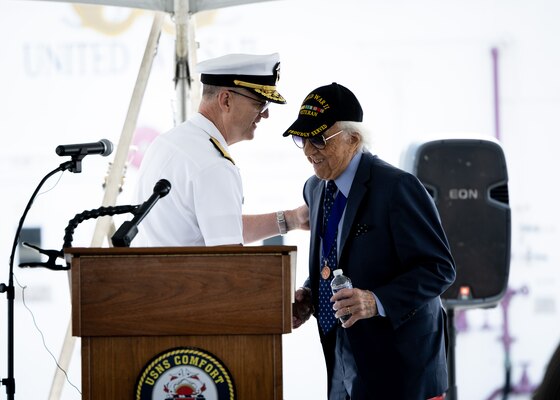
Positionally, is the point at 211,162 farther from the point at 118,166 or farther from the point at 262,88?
the point at 118,166

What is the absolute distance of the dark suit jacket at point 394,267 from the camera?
2.48m

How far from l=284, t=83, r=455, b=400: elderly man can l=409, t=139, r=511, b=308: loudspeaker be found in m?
1.56

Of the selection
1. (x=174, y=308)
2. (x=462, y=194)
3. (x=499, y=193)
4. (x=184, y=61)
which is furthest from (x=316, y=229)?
(x=499, y=193)

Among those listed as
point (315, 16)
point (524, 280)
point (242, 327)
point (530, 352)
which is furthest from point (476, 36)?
point (242, 327)

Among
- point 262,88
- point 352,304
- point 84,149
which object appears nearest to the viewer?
point 352,304

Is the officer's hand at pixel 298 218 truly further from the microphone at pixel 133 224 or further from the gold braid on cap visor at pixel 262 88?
the microphone at pixel 133 224

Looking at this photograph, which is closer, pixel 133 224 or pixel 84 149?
pixel 133 224

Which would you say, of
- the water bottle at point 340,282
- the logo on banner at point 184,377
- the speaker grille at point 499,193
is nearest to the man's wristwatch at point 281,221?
the water bottle at point 340,282

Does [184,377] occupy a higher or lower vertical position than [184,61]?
lower

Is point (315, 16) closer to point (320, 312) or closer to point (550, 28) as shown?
point (550, 28)

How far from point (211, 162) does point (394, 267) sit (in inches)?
22.9

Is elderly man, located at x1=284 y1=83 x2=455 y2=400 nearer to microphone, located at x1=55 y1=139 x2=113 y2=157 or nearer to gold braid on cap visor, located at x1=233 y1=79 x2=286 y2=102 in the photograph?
gold braid on cap visor, located at x1=233 y1=79 x2=286 y2=102

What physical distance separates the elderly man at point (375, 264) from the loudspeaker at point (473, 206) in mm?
1557

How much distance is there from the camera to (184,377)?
196 centimetres
